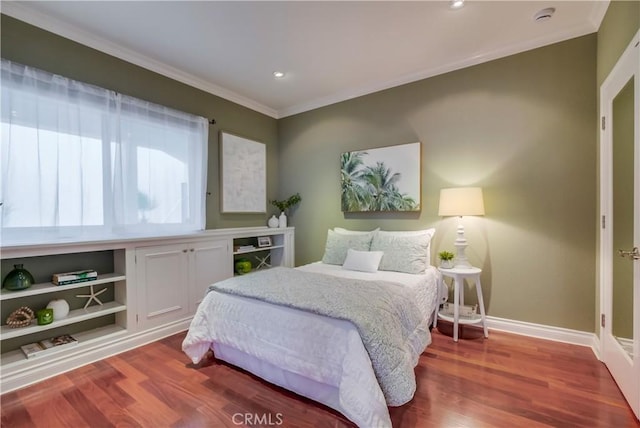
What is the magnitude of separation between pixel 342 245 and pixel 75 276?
2.43 metres

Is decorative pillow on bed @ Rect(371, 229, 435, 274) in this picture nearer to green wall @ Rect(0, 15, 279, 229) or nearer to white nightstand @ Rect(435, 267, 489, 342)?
white nightstand @ Rect(435, 267, 489, 342)

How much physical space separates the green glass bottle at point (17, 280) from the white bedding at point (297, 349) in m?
1.21

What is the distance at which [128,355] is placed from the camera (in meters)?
2.41

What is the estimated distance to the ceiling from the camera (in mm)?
2166

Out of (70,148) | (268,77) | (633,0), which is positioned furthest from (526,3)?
(70,148)

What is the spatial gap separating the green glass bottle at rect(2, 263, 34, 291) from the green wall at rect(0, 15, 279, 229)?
1.58 m

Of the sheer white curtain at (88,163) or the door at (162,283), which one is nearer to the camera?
the sheer white curtain at (88,163)

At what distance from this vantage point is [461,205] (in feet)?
8.69

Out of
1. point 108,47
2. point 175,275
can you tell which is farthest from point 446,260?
point 108,47

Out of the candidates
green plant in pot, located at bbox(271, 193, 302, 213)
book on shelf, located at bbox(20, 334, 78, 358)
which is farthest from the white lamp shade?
book on shelf, located at bbox(20, 334, 78, 358)

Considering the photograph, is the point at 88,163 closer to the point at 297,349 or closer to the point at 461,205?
the point at 297,349

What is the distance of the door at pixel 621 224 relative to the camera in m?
1.63

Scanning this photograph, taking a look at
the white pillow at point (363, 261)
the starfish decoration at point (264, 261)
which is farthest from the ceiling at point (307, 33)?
the starfish decoration at point (264, 261)

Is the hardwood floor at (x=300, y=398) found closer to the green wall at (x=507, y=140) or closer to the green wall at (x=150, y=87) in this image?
the green wall at (x=507, y=140)
